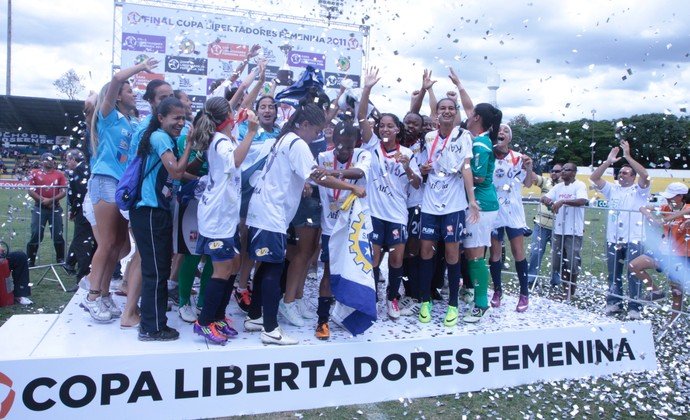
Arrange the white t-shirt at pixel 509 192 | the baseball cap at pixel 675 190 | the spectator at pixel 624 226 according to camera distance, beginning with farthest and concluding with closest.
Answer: the spectator at pixel 624 226 → the baseball cap at pixel 675 190 → the white t-shirt at pixel 509 192

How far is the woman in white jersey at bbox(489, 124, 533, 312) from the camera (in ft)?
18.4

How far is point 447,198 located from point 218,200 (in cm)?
201

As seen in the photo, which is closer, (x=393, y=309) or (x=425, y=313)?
(x=425, y=313)

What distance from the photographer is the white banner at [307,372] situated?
348cm

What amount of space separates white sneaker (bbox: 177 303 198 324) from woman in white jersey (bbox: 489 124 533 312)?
2960 millimetres

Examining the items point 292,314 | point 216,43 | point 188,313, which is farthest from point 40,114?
point 292,314

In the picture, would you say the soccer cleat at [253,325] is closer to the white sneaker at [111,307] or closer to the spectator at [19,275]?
the white sneaker at [111,307]

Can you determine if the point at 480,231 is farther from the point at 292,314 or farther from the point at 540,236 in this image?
the point at 540,236

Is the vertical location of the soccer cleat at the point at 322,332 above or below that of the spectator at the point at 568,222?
below

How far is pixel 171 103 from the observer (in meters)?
3.86

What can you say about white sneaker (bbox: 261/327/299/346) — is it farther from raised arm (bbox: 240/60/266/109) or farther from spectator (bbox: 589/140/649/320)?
spectator (bbox: 589/140/649/320)

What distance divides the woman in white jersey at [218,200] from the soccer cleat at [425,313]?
5.79 feet

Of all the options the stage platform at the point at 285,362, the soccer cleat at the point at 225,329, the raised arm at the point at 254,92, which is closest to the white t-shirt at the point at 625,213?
the stage platform at the point at 285,362

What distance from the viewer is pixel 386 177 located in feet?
15.5
